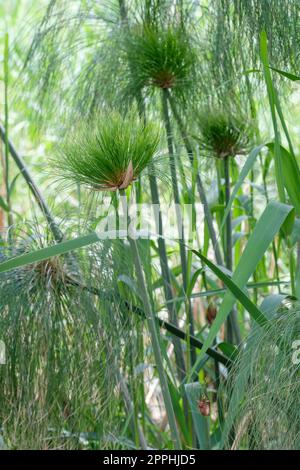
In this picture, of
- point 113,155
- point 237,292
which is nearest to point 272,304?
point 237,292

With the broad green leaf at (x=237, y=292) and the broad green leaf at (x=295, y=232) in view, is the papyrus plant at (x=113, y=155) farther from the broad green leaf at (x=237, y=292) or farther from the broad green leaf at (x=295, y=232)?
the broad green leaf at (x=295, y=232)

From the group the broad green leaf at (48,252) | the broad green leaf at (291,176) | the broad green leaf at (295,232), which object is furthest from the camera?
Answer: the broad green leaf at (295,232)

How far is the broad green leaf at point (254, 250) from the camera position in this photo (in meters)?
0.69

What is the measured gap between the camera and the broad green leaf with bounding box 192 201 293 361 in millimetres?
688

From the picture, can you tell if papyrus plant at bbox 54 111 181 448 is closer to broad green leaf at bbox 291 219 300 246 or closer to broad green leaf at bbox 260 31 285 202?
broad green leaf at bbox 260 31 285 202

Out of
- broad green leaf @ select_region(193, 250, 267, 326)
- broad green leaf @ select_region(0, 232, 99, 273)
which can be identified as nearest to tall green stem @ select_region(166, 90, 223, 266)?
broad green leaf @ select_region(193, 250, 267, 326)

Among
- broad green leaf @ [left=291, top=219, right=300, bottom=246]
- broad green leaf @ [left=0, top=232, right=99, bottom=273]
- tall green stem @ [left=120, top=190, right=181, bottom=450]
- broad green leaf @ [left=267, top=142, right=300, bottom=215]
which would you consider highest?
broad green leaf @ [left=267, top=142, right=300, bottom=215]

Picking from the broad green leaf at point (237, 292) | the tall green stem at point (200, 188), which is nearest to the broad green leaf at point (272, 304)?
the broad green leaf at point (237, 292)

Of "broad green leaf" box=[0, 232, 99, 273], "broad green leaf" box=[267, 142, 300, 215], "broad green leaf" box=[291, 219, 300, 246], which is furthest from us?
"broad green leaf" box=[291, 219, 300, 246]

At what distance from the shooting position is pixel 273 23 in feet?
2.97

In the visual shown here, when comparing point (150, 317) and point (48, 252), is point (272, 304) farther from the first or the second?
point (48, 252)

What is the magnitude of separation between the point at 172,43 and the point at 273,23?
135 millimetres
